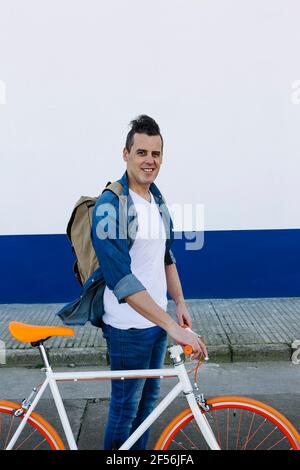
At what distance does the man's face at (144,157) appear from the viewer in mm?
2766

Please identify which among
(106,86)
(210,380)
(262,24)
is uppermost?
(262,24)

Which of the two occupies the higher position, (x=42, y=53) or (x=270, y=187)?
(x=42, y=53)

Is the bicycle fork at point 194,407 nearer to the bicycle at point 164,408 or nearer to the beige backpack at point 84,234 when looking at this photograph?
the bicycle at point 164,408

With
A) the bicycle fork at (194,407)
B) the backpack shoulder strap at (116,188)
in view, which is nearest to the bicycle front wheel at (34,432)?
the bicycle fork at (194,407)

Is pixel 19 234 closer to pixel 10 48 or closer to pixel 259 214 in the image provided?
pixel 10 48

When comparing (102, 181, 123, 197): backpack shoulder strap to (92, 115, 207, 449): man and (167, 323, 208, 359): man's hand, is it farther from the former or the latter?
(167, 323, 208, 359): man's hand

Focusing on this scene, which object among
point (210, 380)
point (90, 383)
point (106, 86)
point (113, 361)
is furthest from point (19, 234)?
point (113, 361)

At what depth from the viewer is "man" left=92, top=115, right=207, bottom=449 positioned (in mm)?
2646

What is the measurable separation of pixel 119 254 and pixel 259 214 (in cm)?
502

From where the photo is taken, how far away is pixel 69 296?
747 cm

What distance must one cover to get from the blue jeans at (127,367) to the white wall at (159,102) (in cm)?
456

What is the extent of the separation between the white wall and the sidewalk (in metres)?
0.95

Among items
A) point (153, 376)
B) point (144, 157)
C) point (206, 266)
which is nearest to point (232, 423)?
point (153, 376)

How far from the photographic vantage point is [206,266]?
293 inches
